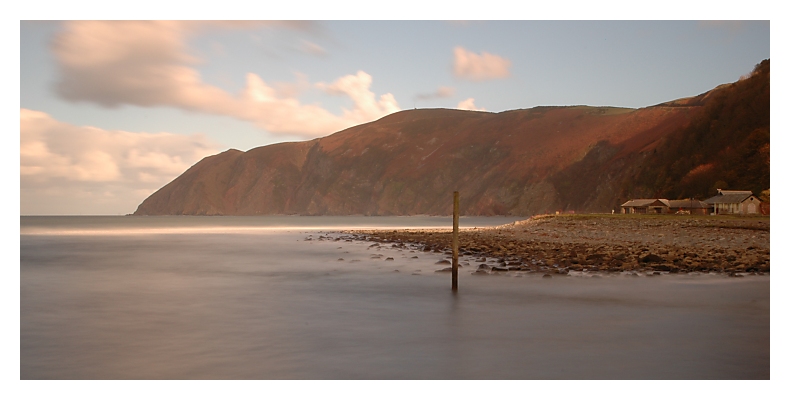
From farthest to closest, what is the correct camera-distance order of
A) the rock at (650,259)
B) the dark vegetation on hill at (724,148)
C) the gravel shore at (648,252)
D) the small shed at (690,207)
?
the dark vegetation on hill at (724,148)
the small shed at (690,207)
the rock at (650,259)
the gravel shore at (648,252)

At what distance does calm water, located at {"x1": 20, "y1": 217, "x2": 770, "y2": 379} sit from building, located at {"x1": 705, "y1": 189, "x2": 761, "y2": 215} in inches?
1949

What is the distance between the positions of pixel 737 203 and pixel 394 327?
202ft

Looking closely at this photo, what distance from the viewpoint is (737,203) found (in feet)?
213

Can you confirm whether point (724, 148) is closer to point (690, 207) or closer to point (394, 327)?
point (690, 207)

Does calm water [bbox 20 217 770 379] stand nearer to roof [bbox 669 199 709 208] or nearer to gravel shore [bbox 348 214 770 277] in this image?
gravel shore [bbox 348 214 770 277]

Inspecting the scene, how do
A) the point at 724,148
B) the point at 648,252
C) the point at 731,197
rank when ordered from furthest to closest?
the point at 724,148 < the point at 731,197 < the point at 648,252

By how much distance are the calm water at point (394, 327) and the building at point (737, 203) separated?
49.5 m

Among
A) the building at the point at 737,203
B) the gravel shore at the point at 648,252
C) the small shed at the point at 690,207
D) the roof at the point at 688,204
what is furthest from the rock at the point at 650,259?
the roof at the point at 688,204

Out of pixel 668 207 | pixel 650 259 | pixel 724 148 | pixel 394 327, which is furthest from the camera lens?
pixel 724 148

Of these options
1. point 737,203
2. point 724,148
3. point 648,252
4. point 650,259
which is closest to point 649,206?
Result: point 724,148

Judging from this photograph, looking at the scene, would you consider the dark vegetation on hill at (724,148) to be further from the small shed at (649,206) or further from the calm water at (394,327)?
the calm water at (394,327)

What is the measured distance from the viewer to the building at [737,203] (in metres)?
64.6

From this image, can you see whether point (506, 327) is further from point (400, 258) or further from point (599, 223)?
point (599, 223)
